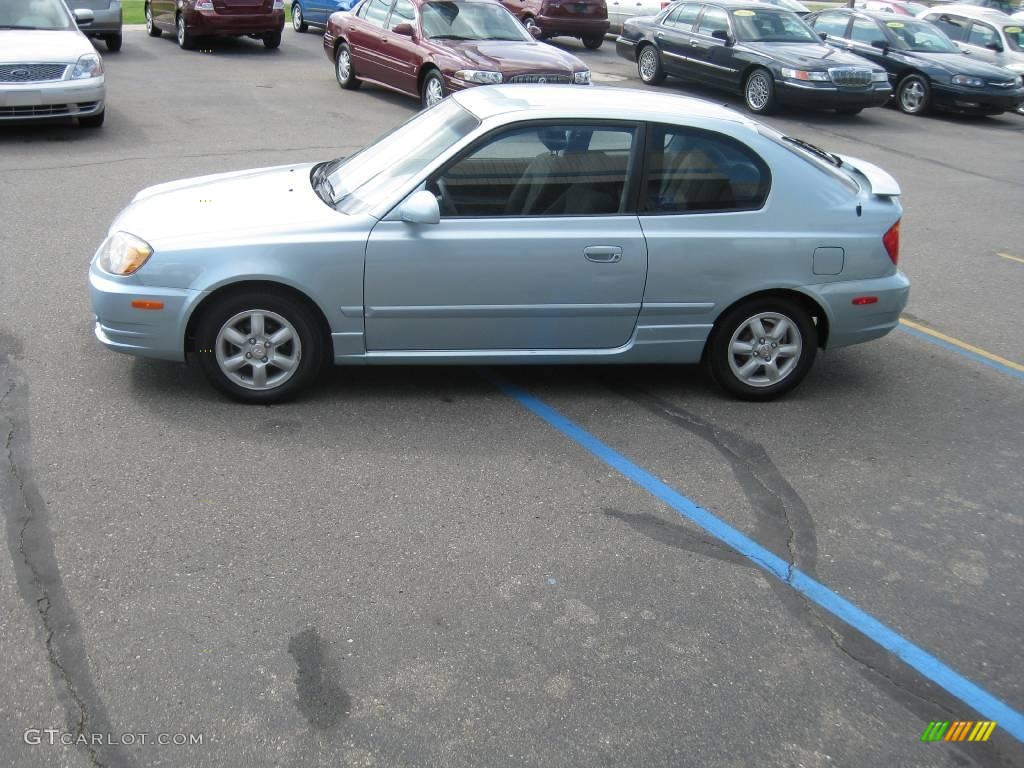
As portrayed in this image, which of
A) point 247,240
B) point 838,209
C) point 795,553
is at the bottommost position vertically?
point 795,553

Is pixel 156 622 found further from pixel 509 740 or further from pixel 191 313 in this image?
pixel 191 313

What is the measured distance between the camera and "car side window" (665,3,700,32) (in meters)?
18.6

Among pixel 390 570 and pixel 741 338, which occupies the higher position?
pixel 741 338

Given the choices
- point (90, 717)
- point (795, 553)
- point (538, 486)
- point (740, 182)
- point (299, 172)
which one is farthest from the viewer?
point (299, 172)

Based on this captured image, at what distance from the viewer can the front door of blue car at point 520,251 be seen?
568cm

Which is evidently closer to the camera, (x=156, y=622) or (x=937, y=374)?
(x=156, y=622)

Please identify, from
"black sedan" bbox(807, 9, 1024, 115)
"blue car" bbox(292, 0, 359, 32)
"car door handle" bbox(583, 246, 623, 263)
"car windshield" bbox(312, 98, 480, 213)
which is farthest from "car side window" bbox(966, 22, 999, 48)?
"car door handle" bbox(583, 246, 623, 263)

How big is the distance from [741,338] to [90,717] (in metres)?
3.91

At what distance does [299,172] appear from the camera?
6680 mm

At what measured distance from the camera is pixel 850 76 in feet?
54.6

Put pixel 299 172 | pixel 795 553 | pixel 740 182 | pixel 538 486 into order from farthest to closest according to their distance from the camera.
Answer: pixel 299 172, pixel 740 182, pixel 538 486, pixel 795 553

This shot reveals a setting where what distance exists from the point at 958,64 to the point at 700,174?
574 inches

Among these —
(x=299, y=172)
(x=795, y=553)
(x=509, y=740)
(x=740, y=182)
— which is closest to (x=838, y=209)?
(x=740, y=182)

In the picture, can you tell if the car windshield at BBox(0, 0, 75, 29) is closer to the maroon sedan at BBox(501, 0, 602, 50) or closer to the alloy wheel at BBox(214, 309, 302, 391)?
the alloy wheel at BBox(214, 309, 302, 391)
